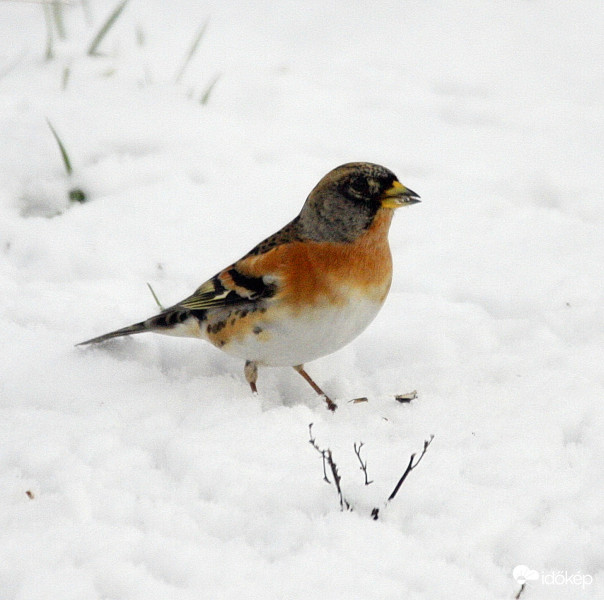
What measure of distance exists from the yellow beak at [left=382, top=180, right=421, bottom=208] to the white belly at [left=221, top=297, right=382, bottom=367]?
36 centimetres

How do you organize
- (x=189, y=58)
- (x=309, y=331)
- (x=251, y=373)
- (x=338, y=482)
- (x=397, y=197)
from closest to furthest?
1. (x=338, y=482)
2. (x=309, y=331)
3. (x=397, y=197)
4. (x=251, y=373)
5. (x=189, y=58)

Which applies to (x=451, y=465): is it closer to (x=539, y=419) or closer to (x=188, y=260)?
(x=539, y=419)

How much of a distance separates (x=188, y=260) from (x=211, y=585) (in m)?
2.00

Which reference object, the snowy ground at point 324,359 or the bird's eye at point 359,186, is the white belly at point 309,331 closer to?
the snowy ground at point 324,359

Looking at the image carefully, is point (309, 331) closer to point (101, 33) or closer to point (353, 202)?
point (353, 202)

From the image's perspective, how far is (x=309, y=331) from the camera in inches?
111

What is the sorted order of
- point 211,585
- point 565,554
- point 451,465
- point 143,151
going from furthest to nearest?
point 143,151
point 451,465
point 565,554
point 211,585

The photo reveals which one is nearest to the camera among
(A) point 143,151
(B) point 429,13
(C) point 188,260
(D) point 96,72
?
(C) point 188,260

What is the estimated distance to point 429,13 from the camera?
18.7 feet

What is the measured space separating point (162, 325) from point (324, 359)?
0.65 meters

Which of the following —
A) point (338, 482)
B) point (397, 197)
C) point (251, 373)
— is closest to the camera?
point (338, 482)

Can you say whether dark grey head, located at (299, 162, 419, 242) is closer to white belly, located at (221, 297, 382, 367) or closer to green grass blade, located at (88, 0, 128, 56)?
white belly, located at (221, 297, 382, 367)

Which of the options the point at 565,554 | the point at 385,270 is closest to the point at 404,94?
the point at 385,270

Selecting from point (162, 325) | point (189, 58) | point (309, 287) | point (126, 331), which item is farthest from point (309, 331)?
point (189, 58)
